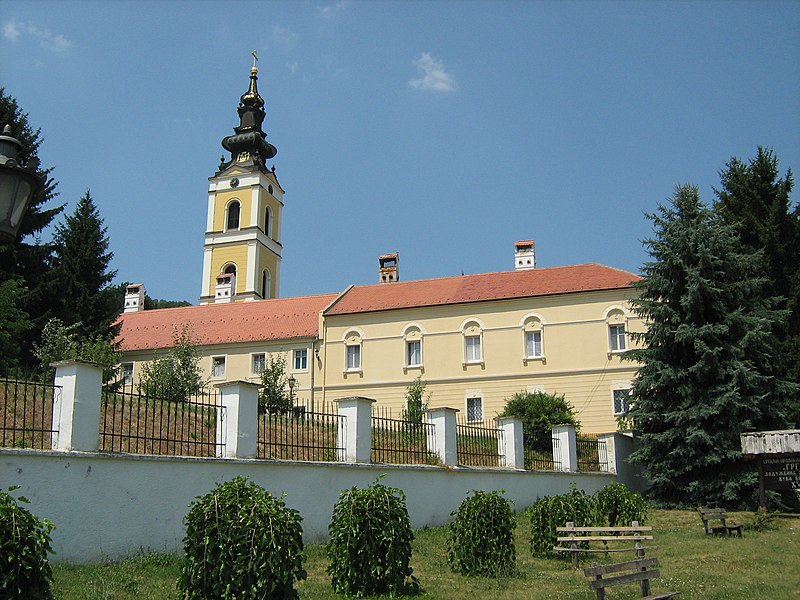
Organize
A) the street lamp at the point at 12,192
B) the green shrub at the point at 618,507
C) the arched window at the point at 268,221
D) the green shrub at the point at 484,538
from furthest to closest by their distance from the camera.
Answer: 1. the arched window at the point at 268,221
2. the green shrub at the point at 618,507
3. the green shrub at the point at 484,538
4. the street lamp at the point at 12,192

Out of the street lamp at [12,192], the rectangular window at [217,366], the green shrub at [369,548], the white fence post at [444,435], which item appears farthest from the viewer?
the rectangular window at [217,366]

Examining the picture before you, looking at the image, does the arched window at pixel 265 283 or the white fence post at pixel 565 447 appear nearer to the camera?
the white fence post at pixel 565 447

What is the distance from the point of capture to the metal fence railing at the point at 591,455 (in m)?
21.8

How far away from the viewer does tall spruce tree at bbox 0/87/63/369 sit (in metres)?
25.1

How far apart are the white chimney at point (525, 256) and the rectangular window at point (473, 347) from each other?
21.9 ft

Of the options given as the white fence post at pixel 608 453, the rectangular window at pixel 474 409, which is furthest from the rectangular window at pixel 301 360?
the white fence post at pixel 608 453

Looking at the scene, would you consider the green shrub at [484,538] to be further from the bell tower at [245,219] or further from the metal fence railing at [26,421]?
the bell tower at [245,219]

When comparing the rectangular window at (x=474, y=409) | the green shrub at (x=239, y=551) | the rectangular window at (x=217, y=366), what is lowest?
the green shrub at (x=239, y=551)

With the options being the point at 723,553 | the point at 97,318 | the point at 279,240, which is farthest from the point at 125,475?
the point at 279,240

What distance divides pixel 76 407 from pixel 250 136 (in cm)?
5855

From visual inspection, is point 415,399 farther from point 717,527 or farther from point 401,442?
point 717,527

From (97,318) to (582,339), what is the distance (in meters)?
20.2

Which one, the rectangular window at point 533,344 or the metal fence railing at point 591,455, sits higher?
the rectangular window at point 533,344

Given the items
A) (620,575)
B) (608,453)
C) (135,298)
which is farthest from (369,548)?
(135,298)
